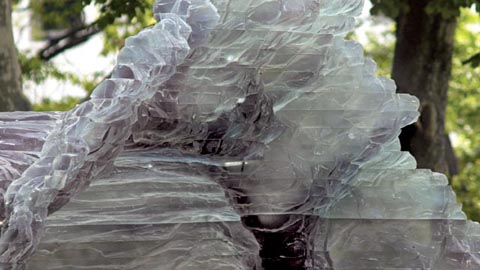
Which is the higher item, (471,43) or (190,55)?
(190,55)

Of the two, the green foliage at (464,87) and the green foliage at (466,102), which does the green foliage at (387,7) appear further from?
the green foliage at (464,87)

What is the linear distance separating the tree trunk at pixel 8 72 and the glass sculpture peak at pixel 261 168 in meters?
2.78

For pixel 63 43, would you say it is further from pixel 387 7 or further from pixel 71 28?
pixel 387 7

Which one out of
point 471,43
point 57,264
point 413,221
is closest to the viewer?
point 57,264

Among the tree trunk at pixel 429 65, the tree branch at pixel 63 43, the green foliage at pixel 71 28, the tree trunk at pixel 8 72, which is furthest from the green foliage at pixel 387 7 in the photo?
the tree branch at pixel 63 43

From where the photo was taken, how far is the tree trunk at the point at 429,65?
25.3 ft

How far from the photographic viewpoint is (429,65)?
25.6 feet

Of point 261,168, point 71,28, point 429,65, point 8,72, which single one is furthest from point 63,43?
point 261,168

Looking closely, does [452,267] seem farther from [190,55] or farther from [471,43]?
[471,43]

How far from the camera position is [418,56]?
25.6ft

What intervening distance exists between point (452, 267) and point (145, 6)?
4.26m

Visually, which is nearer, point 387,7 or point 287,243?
point 287,243

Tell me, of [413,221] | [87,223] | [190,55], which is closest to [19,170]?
[87,223]

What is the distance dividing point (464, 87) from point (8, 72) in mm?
6465
